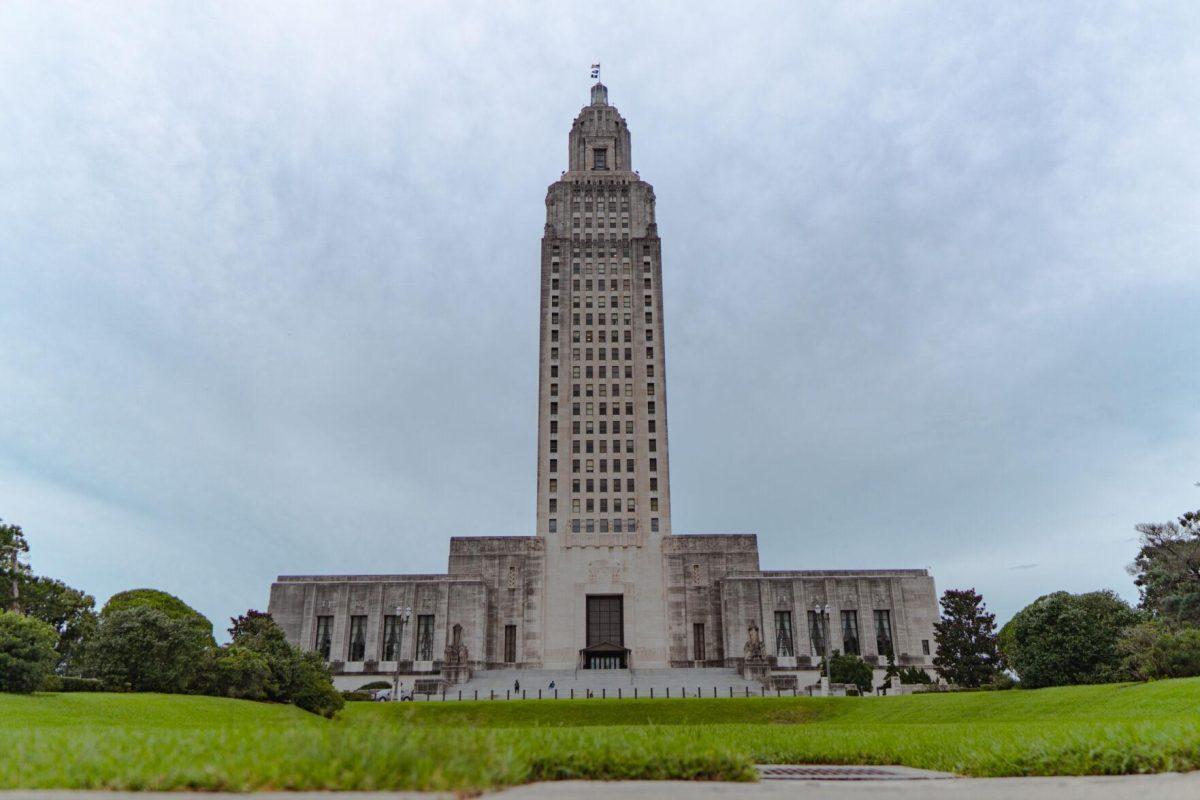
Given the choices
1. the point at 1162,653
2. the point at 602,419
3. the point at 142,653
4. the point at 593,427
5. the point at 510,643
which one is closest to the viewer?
the point at 1162,653

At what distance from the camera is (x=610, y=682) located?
2291 inches

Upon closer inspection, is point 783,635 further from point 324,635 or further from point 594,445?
point 324,635

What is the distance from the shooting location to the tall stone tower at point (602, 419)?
230 feet

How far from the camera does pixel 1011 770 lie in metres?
10.2

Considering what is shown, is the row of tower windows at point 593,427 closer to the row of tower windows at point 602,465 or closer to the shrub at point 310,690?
the row of tower windows at point 602,465

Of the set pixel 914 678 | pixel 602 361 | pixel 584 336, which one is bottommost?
pixel 914 678

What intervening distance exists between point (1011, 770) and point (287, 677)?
108 ft

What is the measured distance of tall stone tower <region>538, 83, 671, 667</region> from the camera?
70188mm

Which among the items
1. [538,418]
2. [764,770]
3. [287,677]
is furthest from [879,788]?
[538,418]

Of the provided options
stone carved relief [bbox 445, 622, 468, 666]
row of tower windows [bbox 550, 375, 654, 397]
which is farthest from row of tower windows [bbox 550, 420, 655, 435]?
stone carved relief [bbox 445, 622, 468, 666]

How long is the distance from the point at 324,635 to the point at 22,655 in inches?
1725

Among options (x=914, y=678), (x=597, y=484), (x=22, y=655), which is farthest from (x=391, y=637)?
(x=22, y=655)

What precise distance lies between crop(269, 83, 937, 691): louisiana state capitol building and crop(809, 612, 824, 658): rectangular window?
0.11 meters

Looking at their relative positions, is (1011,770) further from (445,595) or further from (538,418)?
(538,418)
